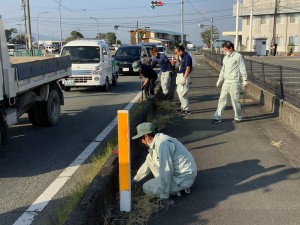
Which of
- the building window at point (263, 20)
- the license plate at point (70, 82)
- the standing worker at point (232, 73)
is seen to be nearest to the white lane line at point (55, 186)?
the standing worker at point (232, 73)

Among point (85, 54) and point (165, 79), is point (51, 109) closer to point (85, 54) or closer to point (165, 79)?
point (165, 79)

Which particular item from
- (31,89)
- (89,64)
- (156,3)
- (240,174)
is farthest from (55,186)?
(156,3)

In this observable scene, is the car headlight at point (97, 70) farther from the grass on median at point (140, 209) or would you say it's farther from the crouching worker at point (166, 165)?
the crouching worker at point (166, 165)

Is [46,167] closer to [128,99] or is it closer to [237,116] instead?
[237,116]

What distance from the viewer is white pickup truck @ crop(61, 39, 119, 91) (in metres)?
15.1

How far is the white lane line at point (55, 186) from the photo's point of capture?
4.35m

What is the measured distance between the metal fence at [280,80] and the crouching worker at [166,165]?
4.60 metres

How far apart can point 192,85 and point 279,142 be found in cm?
1080

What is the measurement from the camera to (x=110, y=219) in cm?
400

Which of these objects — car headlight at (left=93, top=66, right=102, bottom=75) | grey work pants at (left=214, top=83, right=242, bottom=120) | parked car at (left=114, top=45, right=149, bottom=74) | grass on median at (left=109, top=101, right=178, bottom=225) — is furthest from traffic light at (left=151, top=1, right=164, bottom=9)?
grass on median at (left=109, top=101, right=178, bottom=225)

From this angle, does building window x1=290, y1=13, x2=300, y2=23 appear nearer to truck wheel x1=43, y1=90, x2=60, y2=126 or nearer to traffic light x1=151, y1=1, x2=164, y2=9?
traffic light x1=151, y1=1, x2=164, y2=9

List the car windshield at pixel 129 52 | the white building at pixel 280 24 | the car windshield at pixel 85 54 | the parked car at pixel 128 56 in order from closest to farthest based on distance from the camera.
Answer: the car windshield at pixel 85 54, the parked car at pixel 128 56, the car windshield at pixel 129 52, the white building at pixel 280 24

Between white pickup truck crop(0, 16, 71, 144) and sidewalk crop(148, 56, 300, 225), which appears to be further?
white pickup truck crop(0, 16, 71, 144)

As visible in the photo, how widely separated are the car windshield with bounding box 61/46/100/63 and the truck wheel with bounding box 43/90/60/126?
6126 millimetres
